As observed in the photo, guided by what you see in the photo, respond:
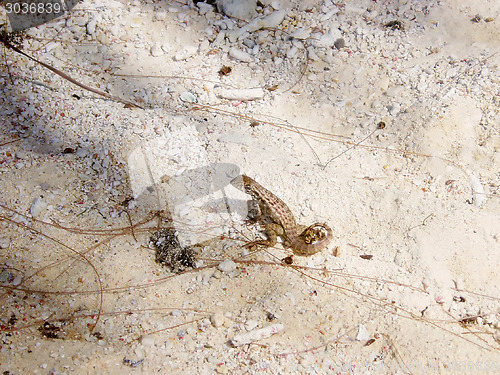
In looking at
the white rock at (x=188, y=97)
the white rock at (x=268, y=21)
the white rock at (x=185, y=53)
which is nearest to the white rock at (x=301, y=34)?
the white rock at (x=268, y=21)

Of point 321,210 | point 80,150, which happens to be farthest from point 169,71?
A: point 321,210

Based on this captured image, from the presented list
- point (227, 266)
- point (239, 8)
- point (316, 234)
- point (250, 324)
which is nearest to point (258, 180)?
point (316, 234)

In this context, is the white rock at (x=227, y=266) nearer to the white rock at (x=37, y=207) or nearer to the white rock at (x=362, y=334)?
the white rock at (x=362, y=334)

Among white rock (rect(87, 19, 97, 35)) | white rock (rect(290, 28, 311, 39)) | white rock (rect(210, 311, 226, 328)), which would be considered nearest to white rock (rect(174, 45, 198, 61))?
white rock (rect(87, 19, 97, 35))

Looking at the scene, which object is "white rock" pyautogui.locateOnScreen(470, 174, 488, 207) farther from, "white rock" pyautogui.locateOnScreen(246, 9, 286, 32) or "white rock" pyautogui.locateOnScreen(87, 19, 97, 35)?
Answer: "white rock" pyautogui.locateOnScreen(87, 19, 97, 35)

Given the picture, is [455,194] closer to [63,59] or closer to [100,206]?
[100,206]
